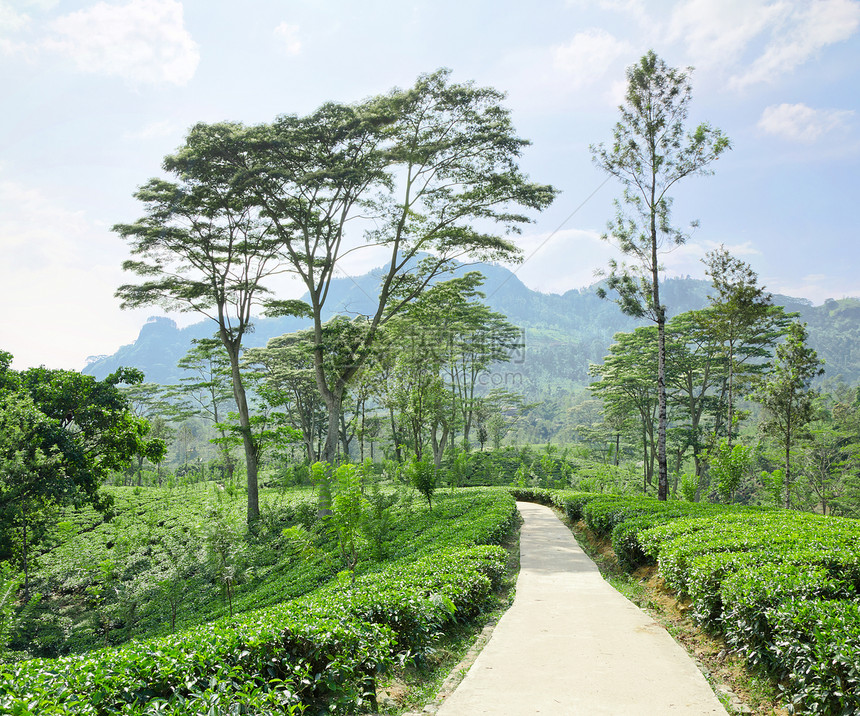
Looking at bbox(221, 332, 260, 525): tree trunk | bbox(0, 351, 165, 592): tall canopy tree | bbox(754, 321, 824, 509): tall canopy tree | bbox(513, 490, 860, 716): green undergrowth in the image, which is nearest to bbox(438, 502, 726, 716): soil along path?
bbox(513, 490, 860, 716): green undergrowth

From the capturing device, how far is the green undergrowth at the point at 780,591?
3195 millimetres

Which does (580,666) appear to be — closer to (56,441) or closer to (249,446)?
(56,441)

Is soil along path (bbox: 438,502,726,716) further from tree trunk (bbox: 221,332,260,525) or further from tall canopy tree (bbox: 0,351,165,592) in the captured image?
tree trunk (bbox: 221,332,260,525)

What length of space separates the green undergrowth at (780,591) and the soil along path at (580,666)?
0.55m

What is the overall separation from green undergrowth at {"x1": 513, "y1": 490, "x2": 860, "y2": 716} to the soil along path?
1.80 ft

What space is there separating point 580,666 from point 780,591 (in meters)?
1.80

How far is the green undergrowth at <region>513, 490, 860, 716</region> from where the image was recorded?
320 cm

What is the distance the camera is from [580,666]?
432 centimetres

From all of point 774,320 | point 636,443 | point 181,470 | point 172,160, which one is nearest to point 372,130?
point 172,160

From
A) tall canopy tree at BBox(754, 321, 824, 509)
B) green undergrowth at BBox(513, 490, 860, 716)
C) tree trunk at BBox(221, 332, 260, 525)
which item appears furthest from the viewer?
tree trunk at BBox(221, 332, 260, 525)

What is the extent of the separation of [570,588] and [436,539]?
3.71m

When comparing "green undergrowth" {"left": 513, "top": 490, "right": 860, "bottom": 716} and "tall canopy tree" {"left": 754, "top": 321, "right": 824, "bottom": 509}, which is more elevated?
"tall canopy tree" {"left": 754, "top": 321, "right": 824, "bottom": 509}

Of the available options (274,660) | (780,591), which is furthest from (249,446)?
(780,591)

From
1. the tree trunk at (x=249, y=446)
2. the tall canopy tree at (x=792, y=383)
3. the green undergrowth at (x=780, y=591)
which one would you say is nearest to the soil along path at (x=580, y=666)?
the green undergrowth at (x=780, y=591)
